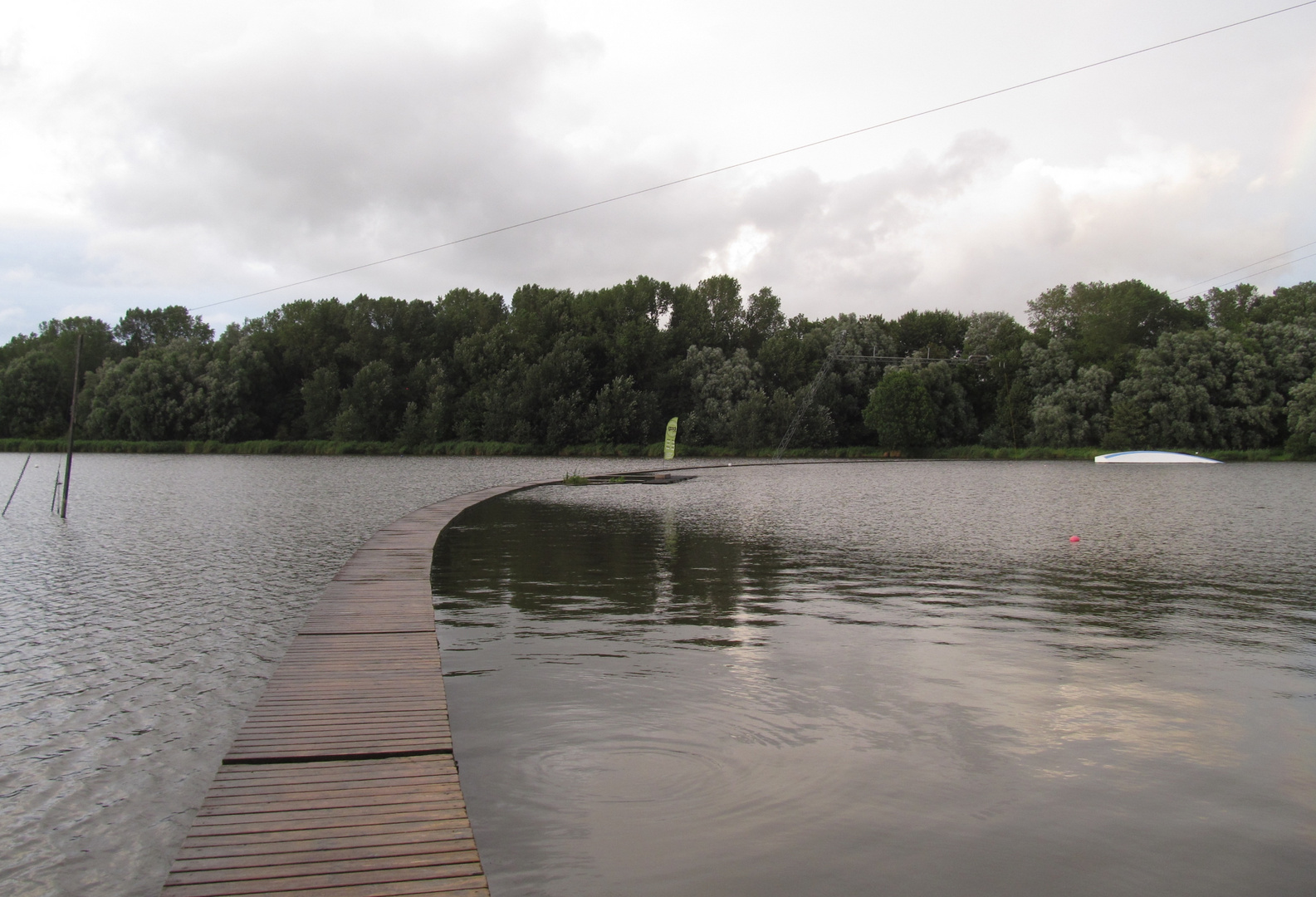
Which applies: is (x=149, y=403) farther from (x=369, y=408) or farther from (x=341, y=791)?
(x=341, y=791)

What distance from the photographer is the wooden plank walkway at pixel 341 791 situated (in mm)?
3504

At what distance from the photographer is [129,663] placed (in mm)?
7258

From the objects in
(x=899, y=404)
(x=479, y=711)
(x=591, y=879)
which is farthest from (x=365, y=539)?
(x=899, y=404)

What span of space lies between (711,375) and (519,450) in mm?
16159

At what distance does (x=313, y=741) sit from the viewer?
16.5 feet

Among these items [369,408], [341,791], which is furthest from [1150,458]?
[341,791]

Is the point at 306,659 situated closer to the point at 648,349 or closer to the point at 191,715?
the point at 191,715

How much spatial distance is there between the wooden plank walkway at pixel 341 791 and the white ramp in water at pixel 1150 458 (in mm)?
57434

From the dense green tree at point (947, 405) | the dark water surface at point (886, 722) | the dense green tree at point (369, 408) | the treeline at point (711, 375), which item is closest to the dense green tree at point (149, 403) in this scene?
the treeline at point (711, 375)

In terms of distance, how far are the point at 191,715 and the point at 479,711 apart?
6.55ft

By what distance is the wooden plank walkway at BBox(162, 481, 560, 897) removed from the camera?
3.50m

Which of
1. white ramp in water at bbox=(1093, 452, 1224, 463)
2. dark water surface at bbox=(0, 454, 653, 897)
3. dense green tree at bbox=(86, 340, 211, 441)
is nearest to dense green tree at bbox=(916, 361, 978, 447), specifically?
white ramp in water at bbox=(1093, 452, 1224, 463)

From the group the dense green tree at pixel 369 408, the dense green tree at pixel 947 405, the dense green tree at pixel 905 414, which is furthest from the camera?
the dense green tree at pixel 369 408

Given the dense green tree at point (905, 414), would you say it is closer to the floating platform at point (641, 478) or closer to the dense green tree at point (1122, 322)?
the dense green tree at point (1122, 322)
